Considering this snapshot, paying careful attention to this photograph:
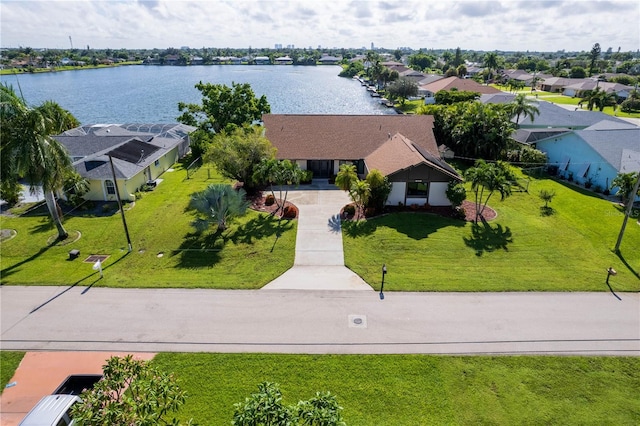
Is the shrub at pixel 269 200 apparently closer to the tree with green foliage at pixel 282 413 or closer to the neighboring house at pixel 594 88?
the tree with green foliage at pixel 282 413

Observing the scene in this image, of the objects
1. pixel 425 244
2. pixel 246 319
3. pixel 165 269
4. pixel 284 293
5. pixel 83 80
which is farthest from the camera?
pixel 83 80

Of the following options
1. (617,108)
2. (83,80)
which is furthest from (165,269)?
(83,80)

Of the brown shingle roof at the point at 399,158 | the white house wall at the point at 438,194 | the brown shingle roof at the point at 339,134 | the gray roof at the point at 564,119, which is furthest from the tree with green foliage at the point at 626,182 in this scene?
the gray roof at the point at 564,119

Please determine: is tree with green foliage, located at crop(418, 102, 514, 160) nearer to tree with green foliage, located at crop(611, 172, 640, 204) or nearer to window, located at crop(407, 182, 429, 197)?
tree with green foliage, located at crop(611, 172, 640, 204)

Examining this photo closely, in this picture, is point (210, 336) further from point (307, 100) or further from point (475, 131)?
point (307, 100)

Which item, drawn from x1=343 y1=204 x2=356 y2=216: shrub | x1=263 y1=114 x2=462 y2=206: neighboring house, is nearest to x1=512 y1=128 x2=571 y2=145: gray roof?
x1=263 y1=114 x2=462 y2=206: neighboring house
